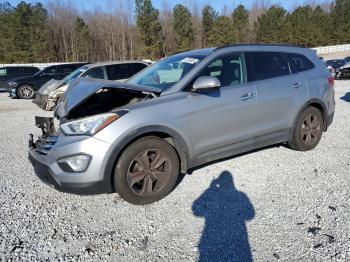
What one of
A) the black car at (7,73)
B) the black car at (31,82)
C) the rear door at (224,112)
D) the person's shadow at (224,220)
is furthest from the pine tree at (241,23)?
the person's shadow at (224,220)

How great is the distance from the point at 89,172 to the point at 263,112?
2538 millimetres

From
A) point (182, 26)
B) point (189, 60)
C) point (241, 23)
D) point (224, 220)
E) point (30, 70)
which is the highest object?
point (241, 23)

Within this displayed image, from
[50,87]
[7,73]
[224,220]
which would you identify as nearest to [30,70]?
[7,73]

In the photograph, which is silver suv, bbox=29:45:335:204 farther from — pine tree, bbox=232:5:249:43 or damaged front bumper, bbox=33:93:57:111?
pine tree, bbox=232:5:249:43

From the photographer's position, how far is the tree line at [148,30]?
52.4 meters

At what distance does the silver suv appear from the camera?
147 inches

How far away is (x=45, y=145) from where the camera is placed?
13.2ft

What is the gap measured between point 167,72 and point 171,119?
1100 millimetres

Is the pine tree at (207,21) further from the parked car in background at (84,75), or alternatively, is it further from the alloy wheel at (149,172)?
the alloy wheel at (149,172)

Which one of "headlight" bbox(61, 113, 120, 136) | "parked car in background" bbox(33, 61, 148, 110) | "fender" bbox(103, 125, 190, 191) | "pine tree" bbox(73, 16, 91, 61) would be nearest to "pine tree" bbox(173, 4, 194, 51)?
"pine tree" bbox(73, 16, 91, 61)

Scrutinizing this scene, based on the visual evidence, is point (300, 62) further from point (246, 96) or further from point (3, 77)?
point (3, 77)

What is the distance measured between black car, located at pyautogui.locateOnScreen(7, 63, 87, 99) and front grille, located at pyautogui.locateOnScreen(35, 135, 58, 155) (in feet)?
47.1

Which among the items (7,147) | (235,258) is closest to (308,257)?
(235,258)

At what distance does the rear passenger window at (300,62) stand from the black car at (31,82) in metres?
14.5
